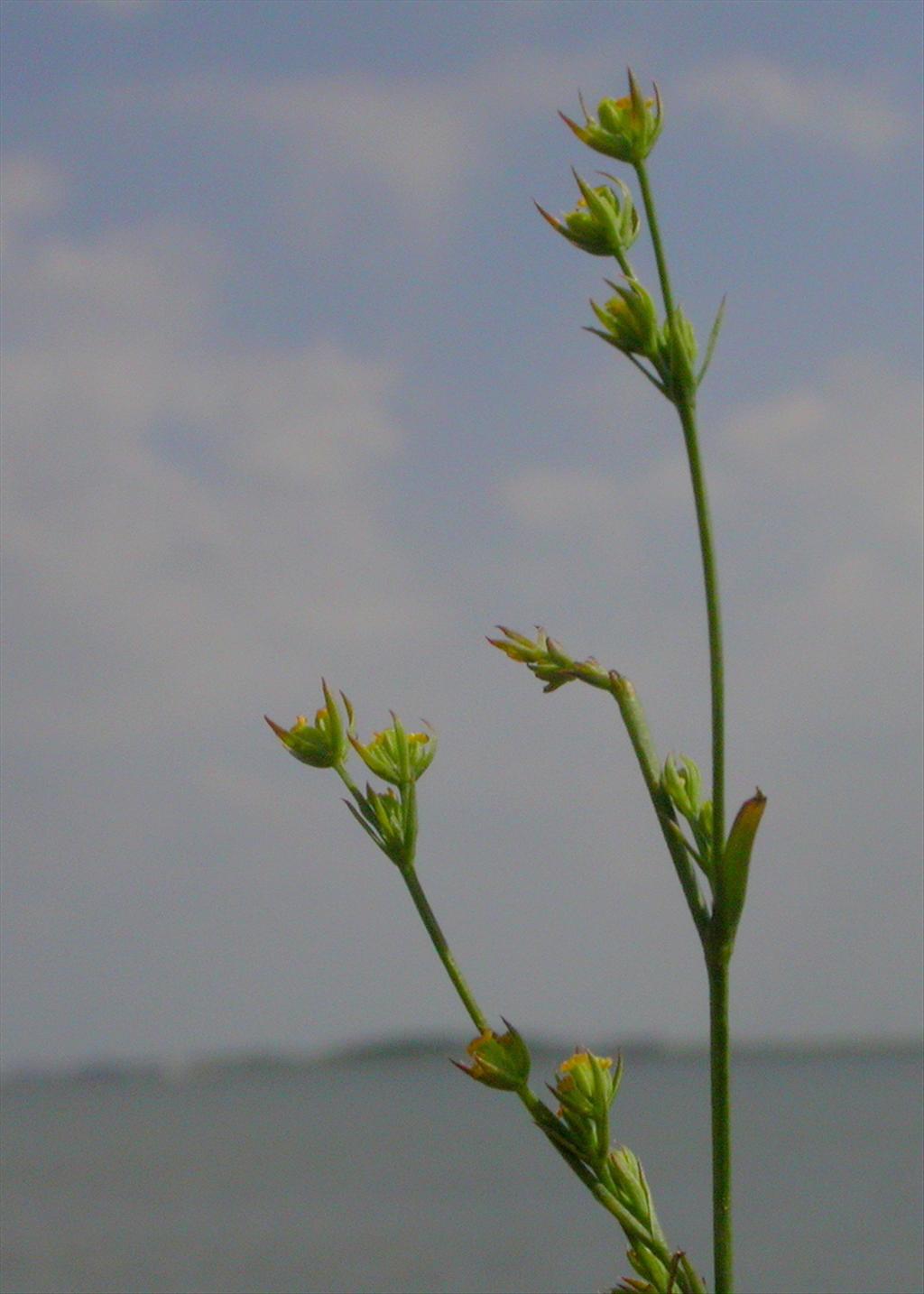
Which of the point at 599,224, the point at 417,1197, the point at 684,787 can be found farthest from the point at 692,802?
the point at 417,1197

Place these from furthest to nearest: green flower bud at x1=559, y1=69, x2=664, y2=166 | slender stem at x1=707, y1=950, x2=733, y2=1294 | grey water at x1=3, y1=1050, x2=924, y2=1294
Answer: grey water at x1=3, y1=1050, x2=924, y2=1294 → green flower bud at x1=559, y1=69, x2=664, y2=166 → slender stem at x1=707, y1=950, x2=733, y2=1294

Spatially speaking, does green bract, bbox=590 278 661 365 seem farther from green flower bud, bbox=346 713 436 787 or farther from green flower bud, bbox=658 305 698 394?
green flower bud, bbox=346 713 436 787

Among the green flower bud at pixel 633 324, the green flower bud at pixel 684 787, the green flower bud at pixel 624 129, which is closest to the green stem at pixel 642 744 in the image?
the green flower bud at pixel 684 787

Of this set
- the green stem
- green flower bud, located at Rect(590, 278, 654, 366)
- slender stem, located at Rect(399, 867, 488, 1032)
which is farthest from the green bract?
slender stem, located at Rect(399, 867, 488, 1032)

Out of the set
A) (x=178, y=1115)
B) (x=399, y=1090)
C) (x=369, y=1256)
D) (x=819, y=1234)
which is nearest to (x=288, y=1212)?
(x=369, y=1256)

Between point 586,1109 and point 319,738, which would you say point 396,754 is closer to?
point 319,738
